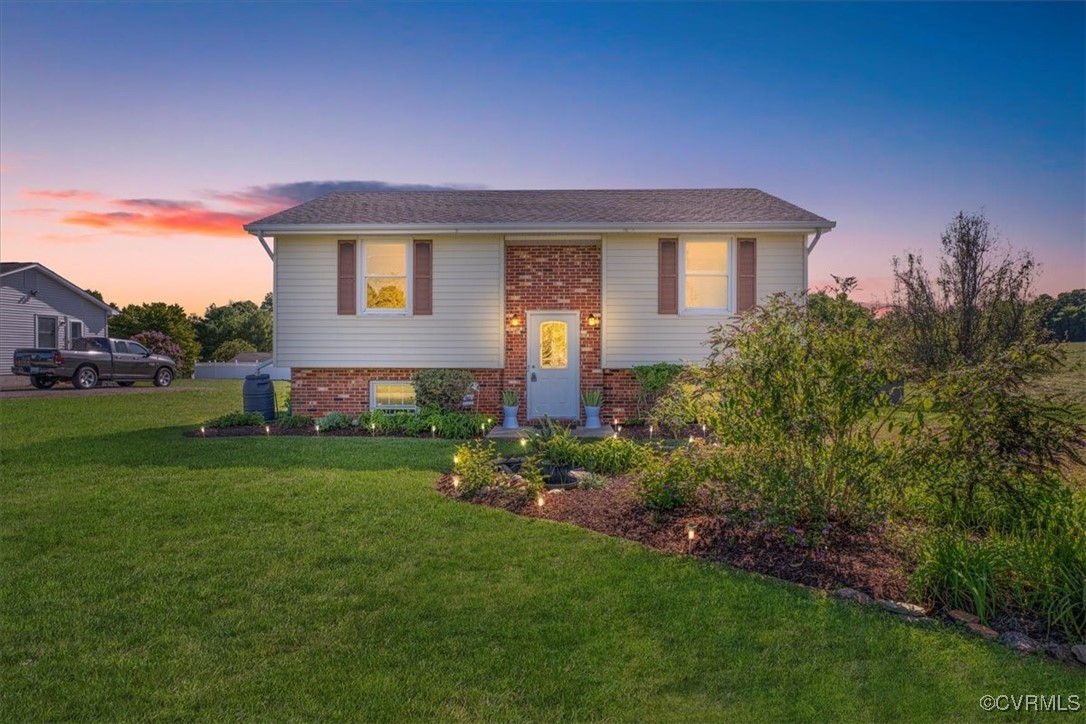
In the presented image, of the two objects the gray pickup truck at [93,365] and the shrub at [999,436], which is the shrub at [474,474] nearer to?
the shrub at [999,436]

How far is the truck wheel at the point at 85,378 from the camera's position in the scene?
2028cm

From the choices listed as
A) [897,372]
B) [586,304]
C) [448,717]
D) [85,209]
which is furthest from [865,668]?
[85,209]

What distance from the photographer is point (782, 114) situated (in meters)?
11.6

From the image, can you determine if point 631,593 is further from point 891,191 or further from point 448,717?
point 891,191

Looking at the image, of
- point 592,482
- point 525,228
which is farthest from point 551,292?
point 592,482

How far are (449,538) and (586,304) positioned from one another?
831 centimetres

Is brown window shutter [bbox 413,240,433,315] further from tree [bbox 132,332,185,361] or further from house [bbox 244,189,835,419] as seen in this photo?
tree [bbox 132,332,185,361]

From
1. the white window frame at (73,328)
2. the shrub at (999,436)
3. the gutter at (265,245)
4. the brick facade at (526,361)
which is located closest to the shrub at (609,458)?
the shrub at (999,436)

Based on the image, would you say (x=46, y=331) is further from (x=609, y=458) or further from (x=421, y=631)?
(x=421, y=631)

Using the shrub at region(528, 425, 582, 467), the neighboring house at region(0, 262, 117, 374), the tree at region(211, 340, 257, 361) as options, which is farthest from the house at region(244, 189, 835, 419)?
the tree at region(211, 340, 257, 361)

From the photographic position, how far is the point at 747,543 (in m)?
4.52

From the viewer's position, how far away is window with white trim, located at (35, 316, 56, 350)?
26.4 m

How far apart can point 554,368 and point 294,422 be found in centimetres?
528

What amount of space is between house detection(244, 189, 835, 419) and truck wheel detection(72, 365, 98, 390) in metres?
12.9
